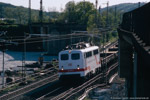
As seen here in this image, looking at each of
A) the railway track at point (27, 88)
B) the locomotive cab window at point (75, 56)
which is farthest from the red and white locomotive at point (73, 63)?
the railway track at point (27, 88)

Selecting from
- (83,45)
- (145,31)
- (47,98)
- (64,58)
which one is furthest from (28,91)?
(145,31)

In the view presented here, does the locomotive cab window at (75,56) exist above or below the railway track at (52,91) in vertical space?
above

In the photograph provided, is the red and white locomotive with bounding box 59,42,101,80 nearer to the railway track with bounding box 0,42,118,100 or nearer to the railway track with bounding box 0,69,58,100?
the railway track with bounding box 0,42,118,100

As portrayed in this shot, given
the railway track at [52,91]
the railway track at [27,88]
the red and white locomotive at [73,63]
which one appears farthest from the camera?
the red and white locomotive at [73,63]

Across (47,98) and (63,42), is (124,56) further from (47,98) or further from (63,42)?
(63,42)

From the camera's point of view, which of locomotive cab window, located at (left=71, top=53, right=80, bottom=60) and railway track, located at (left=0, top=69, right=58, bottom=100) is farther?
locomotive cab window, located at (left=71, top=53, right=80, bottom=60)

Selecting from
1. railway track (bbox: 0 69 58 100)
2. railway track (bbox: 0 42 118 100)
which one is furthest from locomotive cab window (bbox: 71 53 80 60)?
railway track (bbox: 0 69 58 100)

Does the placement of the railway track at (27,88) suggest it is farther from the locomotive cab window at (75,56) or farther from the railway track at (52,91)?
the locomotive cab window at (75,56)

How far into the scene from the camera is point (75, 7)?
67625mm

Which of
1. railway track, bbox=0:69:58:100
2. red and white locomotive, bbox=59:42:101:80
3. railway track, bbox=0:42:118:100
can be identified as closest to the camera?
railway track, bbox=0:42:118:100

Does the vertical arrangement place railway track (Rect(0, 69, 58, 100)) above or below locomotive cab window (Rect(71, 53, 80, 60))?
below

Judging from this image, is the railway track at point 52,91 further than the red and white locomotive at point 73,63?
No

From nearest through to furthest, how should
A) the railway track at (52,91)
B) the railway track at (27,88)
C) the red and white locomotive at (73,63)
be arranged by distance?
the railway track at (52,91) < the railway track at (27,88) < the red and white locomotive at (73,63)

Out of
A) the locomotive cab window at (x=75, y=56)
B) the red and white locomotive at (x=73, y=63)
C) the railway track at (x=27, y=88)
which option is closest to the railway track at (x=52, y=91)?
the railway track at (x=27, y=88)
